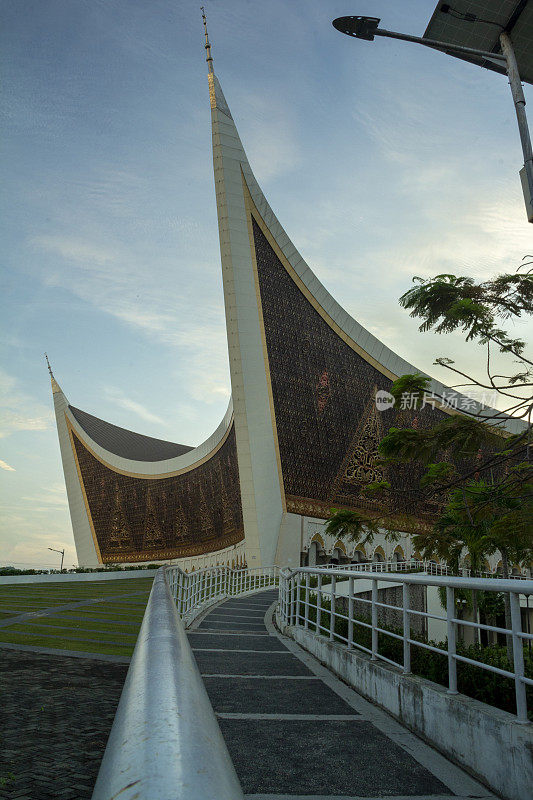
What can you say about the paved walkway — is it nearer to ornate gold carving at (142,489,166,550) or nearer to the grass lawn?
the grass lawn

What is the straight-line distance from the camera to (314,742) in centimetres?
278

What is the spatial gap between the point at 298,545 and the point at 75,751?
686 inches

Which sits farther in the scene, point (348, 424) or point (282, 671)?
point (348, 424)

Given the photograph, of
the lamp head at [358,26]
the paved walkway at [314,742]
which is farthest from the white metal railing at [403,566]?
the lamp head at [358,26]

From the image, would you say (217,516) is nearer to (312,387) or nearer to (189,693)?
(312,387)

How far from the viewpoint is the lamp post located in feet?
13.9

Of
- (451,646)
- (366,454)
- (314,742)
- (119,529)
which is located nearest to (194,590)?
(314,742)

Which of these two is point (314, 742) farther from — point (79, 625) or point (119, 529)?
point (119, 529)

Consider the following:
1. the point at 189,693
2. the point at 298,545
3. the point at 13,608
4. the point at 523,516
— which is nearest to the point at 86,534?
the point at 298,545

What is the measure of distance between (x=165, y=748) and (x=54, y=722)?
2747 mm

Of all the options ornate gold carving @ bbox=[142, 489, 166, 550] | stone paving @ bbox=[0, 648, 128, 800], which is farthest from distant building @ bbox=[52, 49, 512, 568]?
stone paving @ bbox=[0, 648, 128, 800]

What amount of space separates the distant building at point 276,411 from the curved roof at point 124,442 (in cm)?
838

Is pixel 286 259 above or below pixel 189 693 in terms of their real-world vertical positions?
above

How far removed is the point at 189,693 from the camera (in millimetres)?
898
